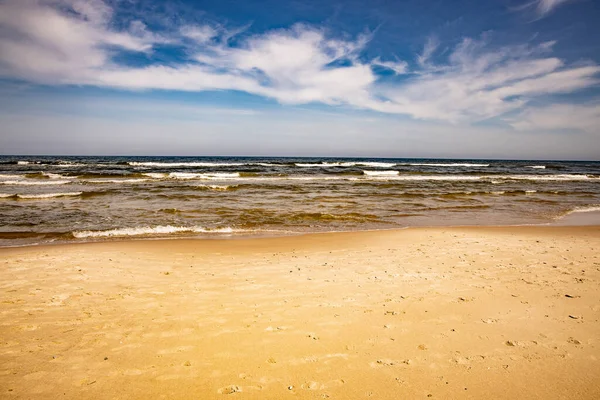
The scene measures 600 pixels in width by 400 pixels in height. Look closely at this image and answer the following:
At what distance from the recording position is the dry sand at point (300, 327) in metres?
3.02

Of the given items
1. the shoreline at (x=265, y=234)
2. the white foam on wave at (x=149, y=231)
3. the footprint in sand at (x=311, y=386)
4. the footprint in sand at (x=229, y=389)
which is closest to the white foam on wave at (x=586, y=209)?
the shoreline at (x=265, y=234)

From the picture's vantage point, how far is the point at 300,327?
396 centimetres

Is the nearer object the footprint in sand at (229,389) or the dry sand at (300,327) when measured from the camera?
the footprint in sand at (229,389)

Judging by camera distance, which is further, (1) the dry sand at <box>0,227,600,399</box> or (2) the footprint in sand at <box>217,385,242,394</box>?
(1) the dry sand at <box>0,227,600,399</box>

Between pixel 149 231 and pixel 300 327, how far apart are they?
24.6 feet

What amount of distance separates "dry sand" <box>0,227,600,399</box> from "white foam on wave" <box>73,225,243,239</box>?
232 cm

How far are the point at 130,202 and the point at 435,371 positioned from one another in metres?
15.6

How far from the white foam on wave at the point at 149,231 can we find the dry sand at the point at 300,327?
232 cm

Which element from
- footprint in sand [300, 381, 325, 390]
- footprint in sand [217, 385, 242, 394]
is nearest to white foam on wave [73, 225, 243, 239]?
footprint in sand [217, 385, 242, 394]

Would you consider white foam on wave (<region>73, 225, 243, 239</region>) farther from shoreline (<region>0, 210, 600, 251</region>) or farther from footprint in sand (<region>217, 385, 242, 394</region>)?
footprint in sand (<region>217, 385, 242, 394</region>)

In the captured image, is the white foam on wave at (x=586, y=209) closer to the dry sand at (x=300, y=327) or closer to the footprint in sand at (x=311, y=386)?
the dry sand at (x=300, y=327)

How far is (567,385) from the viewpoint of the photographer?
304 cm

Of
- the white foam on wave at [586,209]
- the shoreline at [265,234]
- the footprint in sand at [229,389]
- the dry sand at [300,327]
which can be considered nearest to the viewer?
the footprint in sand at [229,389]

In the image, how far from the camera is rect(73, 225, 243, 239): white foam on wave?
938 centimetres
